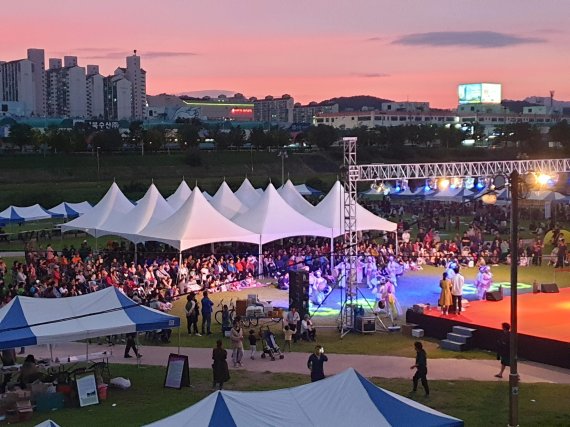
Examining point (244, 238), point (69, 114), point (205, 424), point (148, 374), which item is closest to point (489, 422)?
point (205, 424)

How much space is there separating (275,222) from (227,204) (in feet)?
20.2

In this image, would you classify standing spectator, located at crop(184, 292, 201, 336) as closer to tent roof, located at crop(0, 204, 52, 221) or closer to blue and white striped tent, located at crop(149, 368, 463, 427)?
blue and white striped tent, located at crop(149, 368, 463, 427)

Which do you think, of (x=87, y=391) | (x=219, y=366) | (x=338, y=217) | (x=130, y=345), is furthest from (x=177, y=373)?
(x=338, y=217)

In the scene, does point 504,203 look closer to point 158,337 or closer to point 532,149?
point 158,337

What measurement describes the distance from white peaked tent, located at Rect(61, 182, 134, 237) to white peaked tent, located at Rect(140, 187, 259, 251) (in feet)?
14.8

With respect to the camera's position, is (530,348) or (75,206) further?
(75,206)

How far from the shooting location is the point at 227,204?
32719 mm

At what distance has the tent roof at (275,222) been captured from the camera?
26.5m

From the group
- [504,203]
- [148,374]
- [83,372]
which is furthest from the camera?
[504,203]

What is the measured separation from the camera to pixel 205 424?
27.0 feet

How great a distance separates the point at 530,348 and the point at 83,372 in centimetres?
969

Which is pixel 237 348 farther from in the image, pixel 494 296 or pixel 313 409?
pixel 494 296

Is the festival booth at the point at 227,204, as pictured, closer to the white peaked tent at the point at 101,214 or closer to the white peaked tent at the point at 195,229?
the white peaked tent at the point at 101,214

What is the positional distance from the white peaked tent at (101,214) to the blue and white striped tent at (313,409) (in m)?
22.2
